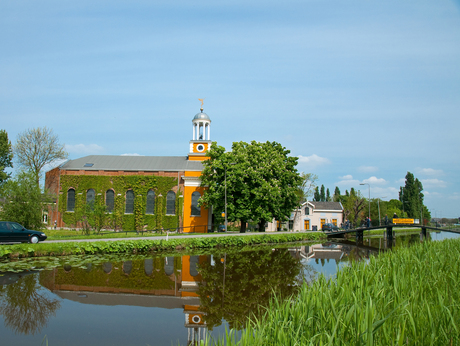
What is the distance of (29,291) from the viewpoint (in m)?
10.6

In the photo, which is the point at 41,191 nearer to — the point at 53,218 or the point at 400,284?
the point at 53,218

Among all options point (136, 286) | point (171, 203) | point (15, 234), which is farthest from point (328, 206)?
point (136, 286)

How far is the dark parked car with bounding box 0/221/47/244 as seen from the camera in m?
20.2

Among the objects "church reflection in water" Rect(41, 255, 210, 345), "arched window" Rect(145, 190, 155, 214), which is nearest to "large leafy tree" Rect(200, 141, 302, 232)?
"arched window" Rect(145, 190, 155, 214)

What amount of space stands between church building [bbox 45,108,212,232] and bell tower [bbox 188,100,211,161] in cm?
18

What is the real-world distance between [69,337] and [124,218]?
3654 centimetres

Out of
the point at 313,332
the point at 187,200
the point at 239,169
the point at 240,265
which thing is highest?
the point at 239,169

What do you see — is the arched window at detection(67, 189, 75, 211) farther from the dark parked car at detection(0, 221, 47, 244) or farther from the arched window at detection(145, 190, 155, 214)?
the dark parked car at detection(0, 221, 47, 244)

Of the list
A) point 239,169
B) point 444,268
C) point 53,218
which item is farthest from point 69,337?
point 53,218

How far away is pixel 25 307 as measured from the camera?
9.04m

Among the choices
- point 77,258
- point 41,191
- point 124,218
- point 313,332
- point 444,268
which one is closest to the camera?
point 313,332

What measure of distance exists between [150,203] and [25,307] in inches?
1358

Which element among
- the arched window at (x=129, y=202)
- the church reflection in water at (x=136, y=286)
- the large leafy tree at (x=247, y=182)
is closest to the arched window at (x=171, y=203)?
the arched window at (x=129, y=202)

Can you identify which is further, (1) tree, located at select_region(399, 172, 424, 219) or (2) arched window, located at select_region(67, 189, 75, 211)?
(1) tree, located at select_region(399, 172, 424, 219)
